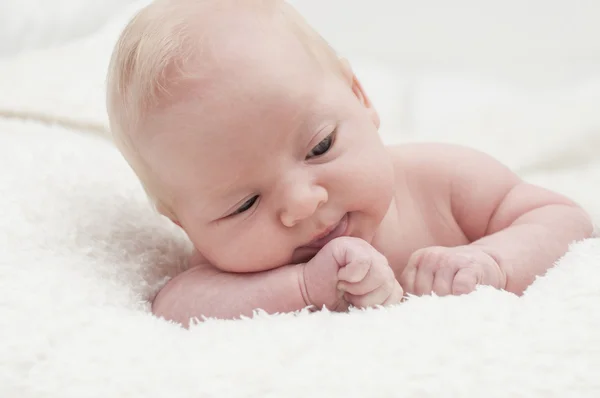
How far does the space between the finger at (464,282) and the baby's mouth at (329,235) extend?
169mm

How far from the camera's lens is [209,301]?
957 millimetres

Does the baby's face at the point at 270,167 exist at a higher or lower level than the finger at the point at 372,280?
higher

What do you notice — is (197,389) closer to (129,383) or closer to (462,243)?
(129,383)

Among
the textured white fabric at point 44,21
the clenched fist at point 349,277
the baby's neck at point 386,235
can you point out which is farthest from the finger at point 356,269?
the textured white fabric at point 44,21

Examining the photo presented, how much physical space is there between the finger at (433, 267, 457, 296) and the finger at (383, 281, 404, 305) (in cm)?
4

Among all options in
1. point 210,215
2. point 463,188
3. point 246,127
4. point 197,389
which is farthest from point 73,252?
point 463,188

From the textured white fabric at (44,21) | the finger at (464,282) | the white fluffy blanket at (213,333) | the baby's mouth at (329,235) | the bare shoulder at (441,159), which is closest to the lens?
the white fluffy blanket at (213,333)

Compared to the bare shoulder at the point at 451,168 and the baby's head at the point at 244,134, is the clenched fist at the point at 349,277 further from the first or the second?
the bare shoulder at the point at 451,168

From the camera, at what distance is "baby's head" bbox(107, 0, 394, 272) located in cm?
92

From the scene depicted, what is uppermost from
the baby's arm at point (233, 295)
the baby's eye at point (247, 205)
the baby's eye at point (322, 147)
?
the baby's eye at point (322, 147)

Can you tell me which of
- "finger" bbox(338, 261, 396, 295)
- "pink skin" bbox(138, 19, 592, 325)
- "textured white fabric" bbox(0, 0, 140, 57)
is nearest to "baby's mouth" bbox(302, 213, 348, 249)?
"pink skin" bbox(138, 19, 592, 325)

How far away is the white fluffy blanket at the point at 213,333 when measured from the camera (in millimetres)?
645

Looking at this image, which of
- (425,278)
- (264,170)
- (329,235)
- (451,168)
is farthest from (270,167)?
(451,168)

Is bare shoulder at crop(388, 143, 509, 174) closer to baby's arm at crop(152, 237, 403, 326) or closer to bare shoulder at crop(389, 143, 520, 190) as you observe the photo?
bare shoulder at crop(389, 143, 520, 190)
